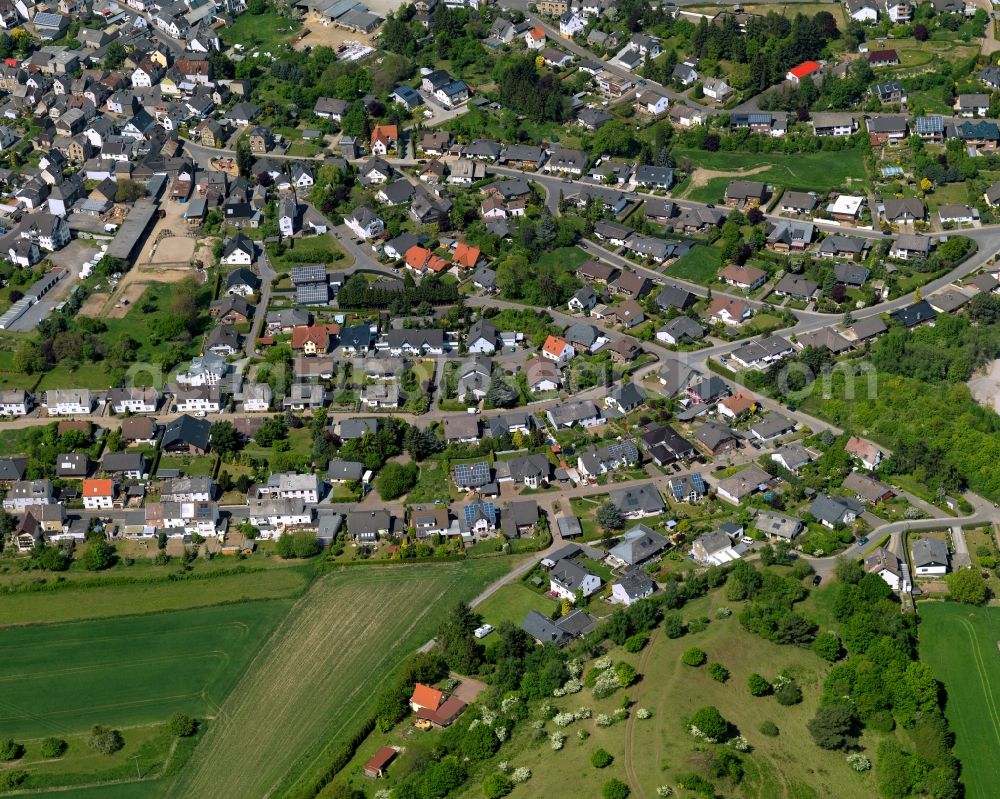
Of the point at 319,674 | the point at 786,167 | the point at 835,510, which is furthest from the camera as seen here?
the point at 786,167

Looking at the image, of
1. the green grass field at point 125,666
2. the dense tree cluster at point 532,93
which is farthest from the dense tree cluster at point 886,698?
the dense tree cluster at point 532,93

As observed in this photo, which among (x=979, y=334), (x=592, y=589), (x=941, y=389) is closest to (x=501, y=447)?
(x=592, y=589)

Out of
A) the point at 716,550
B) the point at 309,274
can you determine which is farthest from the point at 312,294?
the point at 716,550

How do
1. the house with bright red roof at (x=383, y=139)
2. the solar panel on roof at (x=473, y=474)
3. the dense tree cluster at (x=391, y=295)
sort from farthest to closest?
the house with bright red roof at (x=383, y=139), the dense tree cluster at (x=391, y=295), the solar panel on roof at (x=473, y=474)

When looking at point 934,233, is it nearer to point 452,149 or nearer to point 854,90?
point 854,90

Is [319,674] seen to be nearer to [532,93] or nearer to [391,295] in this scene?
[391,295]

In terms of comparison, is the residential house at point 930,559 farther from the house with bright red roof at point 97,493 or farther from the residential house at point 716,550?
the house with bright red roof at point 97,493
